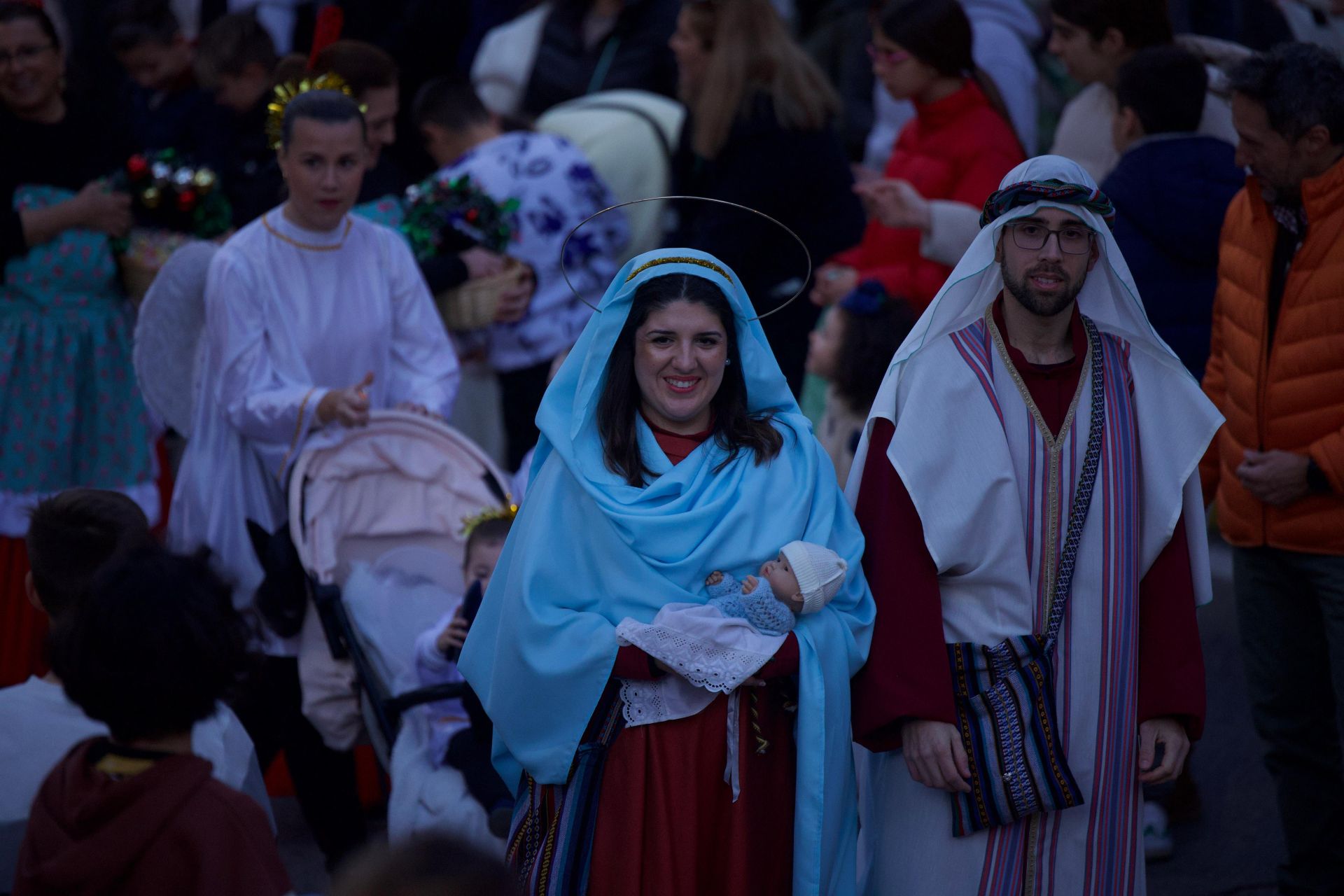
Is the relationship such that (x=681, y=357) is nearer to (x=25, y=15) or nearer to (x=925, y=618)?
(x=925, y=618)

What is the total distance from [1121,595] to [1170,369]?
1.86ft

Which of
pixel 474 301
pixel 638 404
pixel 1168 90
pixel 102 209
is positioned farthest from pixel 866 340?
pixel 102 209

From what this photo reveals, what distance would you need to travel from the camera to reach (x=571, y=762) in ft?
10.7

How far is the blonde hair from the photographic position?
627 centimetres

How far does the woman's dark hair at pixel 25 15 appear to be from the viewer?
561cm

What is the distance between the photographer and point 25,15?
18.4ft

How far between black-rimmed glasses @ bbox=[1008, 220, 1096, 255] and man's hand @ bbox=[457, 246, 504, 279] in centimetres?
329

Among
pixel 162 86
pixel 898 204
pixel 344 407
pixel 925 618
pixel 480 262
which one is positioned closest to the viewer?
pixel 925 618

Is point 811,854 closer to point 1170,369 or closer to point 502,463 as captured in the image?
point 1170,369

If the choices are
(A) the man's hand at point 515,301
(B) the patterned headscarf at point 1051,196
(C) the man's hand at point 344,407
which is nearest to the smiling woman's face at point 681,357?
(B) the patterned headscarf at point 1051,196

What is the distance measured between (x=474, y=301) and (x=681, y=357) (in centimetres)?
298

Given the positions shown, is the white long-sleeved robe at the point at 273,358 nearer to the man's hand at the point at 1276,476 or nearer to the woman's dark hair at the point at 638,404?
the woman's dark hair at the point at 638,404

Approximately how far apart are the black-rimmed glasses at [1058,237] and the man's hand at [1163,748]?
43.7 inches

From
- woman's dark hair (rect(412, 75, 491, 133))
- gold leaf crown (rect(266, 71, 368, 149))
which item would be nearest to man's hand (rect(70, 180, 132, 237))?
gold leaf crown (rect(266, 71, 368, 149))
